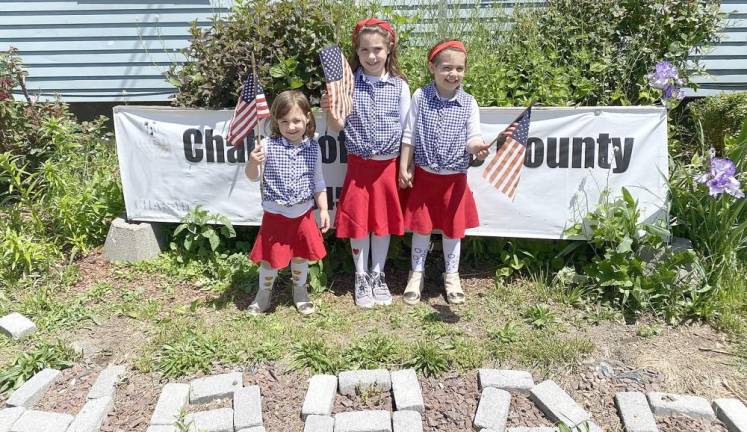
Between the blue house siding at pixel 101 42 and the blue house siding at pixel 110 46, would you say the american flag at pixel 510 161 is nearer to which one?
the blue house siding at pixel 110 46

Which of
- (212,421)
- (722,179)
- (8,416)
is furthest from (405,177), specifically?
(8,416)

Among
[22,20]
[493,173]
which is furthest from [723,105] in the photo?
[22,20]

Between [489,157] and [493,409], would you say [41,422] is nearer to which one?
[493,409]

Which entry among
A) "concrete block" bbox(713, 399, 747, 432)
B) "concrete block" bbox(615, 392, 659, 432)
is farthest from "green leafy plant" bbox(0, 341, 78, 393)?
"concrete block" bbox(713, 399, 747, 432)

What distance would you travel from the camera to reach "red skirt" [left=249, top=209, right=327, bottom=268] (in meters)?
3.62

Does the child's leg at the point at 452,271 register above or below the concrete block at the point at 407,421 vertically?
above

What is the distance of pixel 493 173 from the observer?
367 centimetres

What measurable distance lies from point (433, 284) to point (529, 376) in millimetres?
1246

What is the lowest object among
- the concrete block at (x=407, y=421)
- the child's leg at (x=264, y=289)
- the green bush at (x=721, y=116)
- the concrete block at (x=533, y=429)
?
the concrete block at (x=533, y=429)

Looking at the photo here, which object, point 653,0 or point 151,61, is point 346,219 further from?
point 151,61

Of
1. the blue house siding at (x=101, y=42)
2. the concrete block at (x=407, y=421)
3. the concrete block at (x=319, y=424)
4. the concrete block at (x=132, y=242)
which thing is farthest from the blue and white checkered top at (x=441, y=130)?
the blue house siding at (x=101, y=42)

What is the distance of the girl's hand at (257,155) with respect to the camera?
344cm

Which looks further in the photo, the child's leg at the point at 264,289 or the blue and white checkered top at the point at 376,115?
the child's leg at the point at 264,289

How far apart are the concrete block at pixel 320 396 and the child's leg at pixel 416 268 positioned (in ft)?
3.23
